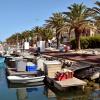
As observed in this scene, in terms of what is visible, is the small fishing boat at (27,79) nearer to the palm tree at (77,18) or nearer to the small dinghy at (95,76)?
the small dinghy at (95,76)

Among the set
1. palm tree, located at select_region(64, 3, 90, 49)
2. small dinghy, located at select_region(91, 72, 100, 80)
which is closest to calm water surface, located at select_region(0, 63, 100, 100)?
small dinghy, located at select_region(91, 72, 100, 80)

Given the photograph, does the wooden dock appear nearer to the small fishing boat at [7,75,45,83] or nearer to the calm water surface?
the calm water surface

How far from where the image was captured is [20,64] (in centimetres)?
3684

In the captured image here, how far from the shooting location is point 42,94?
2678 cm

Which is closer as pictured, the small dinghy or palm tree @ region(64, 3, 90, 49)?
the small dinghy

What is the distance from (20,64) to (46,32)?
7214cm

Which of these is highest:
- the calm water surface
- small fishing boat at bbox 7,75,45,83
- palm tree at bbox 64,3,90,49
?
palm tree at bbox 64,3,90,49

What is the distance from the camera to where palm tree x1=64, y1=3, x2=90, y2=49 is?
206 feet

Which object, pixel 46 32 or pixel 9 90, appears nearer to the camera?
pixel 9 90

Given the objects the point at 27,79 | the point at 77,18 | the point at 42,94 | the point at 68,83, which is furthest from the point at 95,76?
the point at 77,18

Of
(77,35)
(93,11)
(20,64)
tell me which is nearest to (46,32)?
(77,35)

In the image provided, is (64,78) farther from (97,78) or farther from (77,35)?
(77,35)

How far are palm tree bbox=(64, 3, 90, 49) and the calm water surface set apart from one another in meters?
34.8

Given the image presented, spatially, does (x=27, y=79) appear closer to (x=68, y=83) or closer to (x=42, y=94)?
(x=42, y=94)
